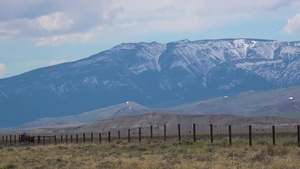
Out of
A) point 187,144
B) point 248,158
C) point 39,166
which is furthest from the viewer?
point 187,144

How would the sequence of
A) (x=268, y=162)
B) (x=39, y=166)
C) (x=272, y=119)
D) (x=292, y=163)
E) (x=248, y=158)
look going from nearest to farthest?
(x=292, y=163)
(x=268, y=162)
(x=248, y=158)
(x=39, y=166)
(x=272, y=119)

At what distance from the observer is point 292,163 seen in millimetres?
21641

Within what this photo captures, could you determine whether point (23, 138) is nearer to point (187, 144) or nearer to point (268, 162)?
point (187, 144)

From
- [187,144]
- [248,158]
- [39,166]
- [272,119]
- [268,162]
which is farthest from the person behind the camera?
[272,119]

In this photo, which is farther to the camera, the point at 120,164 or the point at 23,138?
the point at 23,138

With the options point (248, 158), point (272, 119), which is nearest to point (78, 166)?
point (248, 158)

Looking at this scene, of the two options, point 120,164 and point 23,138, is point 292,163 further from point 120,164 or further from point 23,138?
point 23,138

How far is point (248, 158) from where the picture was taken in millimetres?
24938

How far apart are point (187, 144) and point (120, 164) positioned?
1434 centimetres

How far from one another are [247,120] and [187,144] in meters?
159

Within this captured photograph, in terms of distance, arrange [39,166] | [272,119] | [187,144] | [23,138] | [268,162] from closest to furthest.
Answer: [268,162]
[39,166]
[187,144]
[23,138]
[272,119]

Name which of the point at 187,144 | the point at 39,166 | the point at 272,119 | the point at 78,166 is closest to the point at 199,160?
the point at 78,166

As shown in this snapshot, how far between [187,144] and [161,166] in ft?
51.4

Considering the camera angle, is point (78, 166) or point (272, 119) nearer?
point (78, 166)
